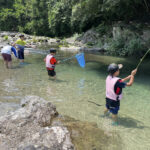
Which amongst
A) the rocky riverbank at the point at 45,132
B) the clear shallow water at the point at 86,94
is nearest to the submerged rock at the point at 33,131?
the rocky riverbank at the point at 45,132

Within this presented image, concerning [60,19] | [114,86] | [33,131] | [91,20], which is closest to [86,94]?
[114,86]

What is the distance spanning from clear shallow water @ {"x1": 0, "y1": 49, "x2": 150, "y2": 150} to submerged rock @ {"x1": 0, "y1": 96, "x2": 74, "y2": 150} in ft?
3.15

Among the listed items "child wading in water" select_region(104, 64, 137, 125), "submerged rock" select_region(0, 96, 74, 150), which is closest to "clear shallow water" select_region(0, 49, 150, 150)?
"child wading in water" select_region(104, 64, 137, 125)

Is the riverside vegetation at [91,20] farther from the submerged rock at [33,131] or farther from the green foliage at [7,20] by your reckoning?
the submerged rock at [33,131]

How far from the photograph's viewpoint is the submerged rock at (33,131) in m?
3.41

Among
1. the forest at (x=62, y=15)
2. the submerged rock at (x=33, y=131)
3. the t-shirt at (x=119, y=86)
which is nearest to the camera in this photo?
the submerged rock at (x=33, y=131)

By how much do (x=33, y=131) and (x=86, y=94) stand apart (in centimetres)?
356

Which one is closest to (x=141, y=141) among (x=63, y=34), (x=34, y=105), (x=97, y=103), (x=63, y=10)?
(x=97, y=103)

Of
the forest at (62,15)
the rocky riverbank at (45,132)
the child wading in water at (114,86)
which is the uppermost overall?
the forest at (62,15)

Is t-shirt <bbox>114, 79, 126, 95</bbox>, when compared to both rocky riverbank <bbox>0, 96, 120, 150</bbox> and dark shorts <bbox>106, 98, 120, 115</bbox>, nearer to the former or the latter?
dark shorts <bbox>106, 98, 120, 115</bbox>

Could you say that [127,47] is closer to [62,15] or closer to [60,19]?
[62,15]

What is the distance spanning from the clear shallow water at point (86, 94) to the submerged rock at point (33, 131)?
0.96 m

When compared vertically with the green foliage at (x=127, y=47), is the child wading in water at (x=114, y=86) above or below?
above

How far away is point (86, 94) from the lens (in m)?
7.29
